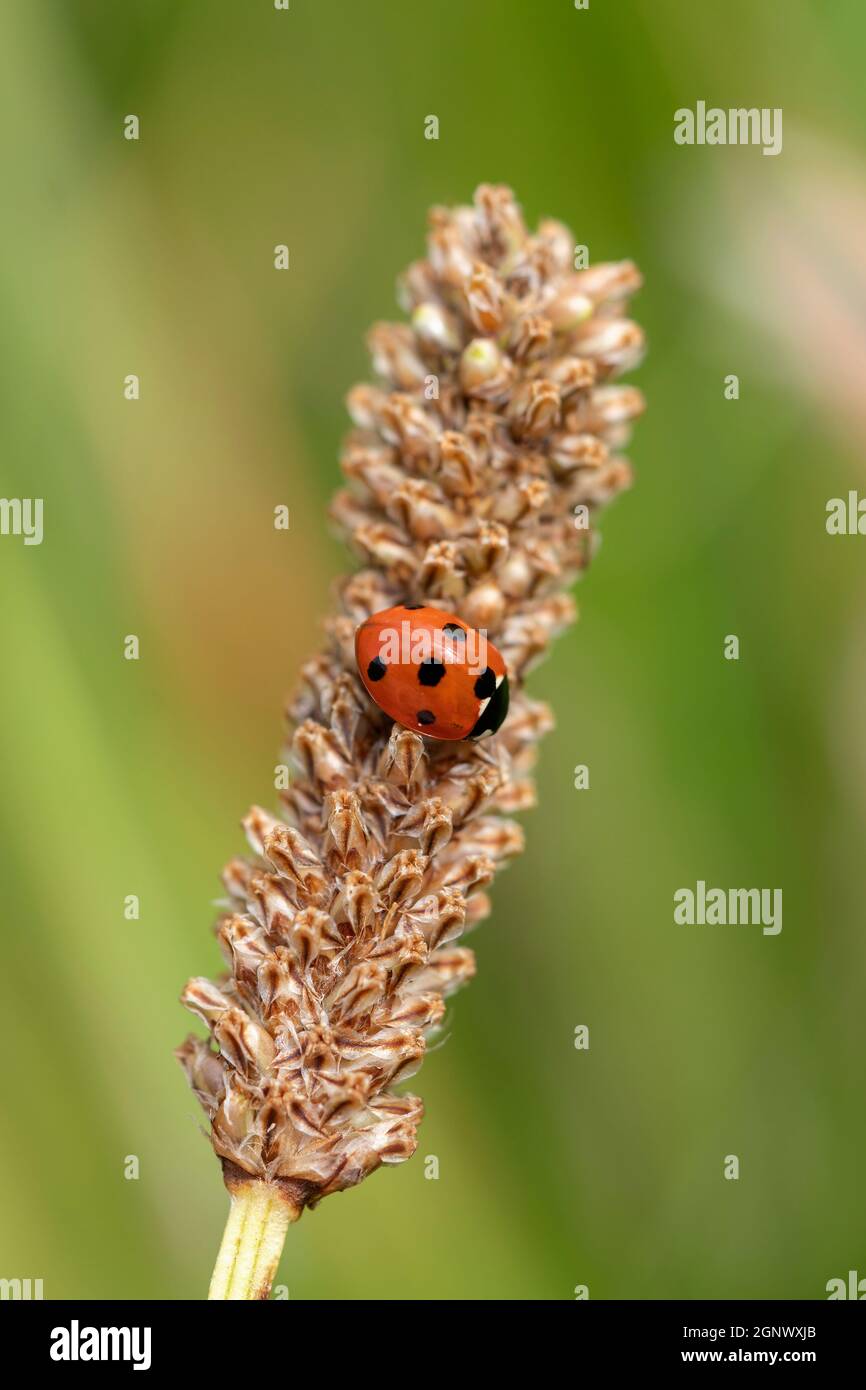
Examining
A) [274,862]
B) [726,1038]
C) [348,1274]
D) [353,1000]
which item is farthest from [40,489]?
[726,1038]

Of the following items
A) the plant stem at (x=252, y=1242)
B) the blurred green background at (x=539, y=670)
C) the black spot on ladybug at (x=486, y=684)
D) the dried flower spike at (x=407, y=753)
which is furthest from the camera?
the blurred green background at (x=539, y=670)

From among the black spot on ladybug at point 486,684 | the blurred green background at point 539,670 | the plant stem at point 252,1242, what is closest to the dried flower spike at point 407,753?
the plant stem at point 252,1242

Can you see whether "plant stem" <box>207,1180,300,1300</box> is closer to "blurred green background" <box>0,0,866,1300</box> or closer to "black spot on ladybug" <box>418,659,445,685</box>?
"black spot on ladybug" <box>418,659,445,685</box>

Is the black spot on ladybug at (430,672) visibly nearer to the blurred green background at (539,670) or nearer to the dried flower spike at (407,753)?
the dried flower spike at (407,753)

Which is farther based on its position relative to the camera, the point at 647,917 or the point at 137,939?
the point at 647,917

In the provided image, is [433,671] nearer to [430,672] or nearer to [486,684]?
[430,672]

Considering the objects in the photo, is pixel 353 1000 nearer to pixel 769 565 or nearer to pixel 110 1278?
pixel 110 1278

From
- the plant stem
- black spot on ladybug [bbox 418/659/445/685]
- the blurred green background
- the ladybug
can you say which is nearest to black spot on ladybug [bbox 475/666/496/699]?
the ladybug

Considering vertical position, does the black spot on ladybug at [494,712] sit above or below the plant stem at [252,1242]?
above
